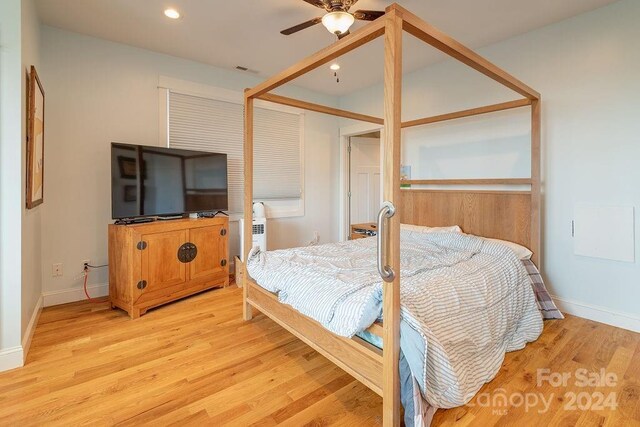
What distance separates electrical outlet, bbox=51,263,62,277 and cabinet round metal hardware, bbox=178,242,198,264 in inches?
43.2

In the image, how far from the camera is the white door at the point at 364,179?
503 cm

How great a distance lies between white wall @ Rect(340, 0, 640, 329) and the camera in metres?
2.42

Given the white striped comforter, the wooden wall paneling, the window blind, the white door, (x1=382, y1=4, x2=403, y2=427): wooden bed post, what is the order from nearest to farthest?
1. (x1=382, y1=4, x2=403, y2=427): wooden bed post
2. the white striped comforter
3. the wooden wall paneling
4. the window blind
5. the white door

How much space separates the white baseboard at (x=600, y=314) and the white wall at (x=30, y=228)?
4119 mm

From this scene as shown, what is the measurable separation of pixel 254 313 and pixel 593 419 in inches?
90.1

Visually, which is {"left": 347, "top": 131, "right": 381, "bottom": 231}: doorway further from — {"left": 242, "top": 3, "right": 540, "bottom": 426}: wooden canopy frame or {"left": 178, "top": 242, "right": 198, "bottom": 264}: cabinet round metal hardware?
{"left": 242, "top": 3, "right": 540, "bottom": 426}: wooden canopy frame

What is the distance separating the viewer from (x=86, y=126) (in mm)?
3004

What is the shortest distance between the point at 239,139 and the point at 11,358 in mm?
2851

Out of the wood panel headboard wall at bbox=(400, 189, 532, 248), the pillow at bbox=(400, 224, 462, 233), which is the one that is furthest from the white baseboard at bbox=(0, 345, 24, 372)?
the wood panel headboard wall at bbox=(400, 189, 532, 248)

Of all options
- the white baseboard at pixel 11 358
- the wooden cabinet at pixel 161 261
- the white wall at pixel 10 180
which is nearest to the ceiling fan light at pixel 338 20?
the white wall at pixel 10 180

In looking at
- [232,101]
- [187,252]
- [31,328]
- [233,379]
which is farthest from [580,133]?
[31,328]

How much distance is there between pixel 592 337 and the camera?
90.7 inches

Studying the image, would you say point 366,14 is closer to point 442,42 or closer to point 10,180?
point 442,42

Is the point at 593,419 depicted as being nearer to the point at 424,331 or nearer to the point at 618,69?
the point at 424,331
